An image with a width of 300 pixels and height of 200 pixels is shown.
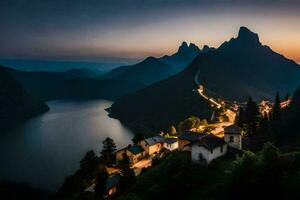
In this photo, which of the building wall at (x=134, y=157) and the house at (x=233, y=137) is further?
the building wall at (x=134, y=157)

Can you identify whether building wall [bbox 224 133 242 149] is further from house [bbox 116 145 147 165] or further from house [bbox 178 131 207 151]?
house [bbox 116 145 147 165]

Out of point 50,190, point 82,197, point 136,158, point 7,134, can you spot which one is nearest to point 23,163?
point 50,190

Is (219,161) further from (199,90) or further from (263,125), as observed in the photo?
(199,90)

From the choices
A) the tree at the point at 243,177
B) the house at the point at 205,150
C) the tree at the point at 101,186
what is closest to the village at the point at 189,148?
the house at the point at 205,150

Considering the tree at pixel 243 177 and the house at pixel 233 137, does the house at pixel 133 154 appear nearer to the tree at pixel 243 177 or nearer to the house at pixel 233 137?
the house at pixel 233 137

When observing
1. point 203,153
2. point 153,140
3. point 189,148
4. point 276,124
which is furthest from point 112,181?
point 276,124

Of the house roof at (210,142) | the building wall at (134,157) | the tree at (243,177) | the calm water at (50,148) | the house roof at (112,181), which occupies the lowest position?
the calm water at (50,148)

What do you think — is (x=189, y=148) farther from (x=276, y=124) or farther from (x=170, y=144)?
(x=170, y=144)
